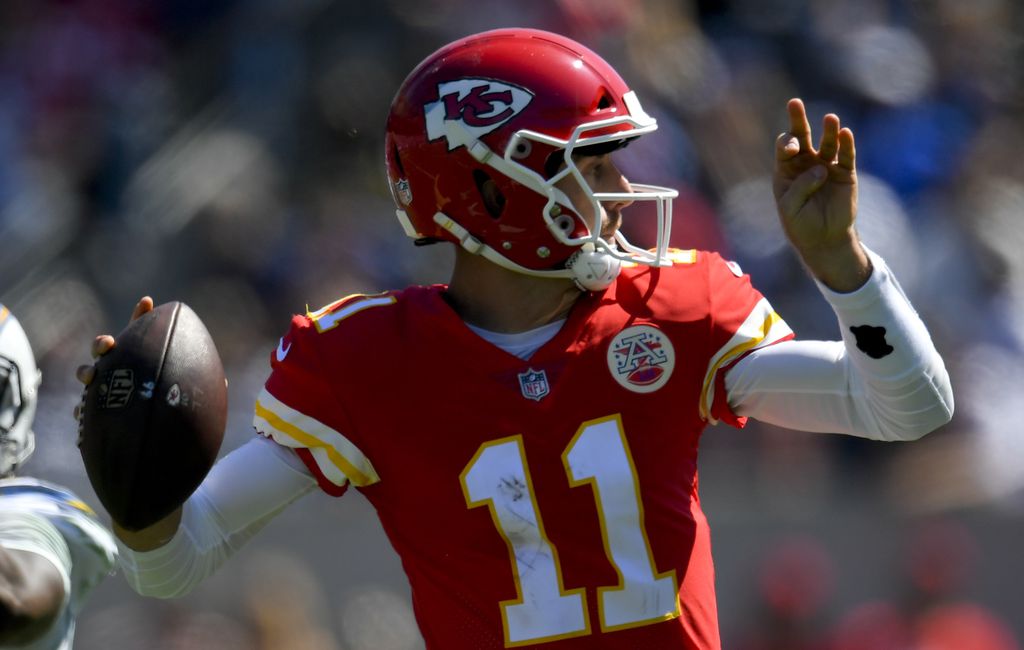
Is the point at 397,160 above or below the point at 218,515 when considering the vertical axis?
above

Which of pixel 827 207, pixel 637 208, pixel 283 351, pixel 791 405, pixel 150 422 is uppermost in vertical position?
pixel 827 207

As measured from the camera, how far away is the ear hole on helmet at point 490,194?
8.47 feet

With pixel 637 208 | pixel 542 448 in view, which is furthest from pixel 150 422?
pixel 637 208

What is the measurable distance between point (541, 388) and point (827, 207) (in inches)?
21.3

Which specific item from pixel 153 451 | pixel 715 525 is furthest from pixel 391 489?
pixel 715 525

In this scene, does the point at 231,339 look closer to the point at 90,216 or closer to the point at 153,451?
the point at 90,216

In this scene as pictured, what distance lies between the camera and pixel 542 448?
→ 2424 millimetres

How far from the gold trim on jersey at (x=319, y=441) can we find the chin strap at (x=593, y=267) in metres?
0.46

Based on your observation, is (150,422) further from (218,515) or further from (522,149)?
(522,149)

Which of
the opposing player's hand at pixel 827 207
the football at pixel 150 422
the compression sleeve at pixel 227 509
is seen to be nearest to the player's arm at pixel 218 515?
the compression sleeve at pixel 227 509

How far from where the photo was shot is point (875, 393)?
2301 millimetres

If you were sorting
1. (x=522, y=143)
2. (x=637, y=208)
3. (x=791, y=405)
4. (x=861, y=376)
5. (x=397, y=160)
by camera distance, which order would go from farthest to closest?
(x=637, y=208) < (x=397, y=160) < (x=522, y=143) < (x=791, y=405) < (x=861, y=376)

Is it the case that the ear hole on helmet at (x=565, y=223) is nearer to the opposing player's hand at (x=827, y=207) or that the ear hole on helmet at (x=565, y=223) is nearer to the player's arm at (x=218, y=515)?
the opposing player's hand at (x=827, y=207)

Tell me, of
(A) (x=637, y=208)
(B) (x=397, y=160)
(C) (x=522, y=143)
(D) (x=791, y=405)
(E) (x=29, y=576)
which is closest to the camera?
(E) (x=29, y=576)
